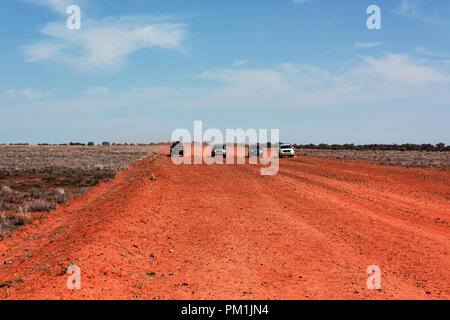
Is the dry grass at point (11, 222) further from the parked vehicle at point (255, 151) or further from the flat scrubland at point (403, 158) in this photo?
the parked vehicle at point (255, 151)

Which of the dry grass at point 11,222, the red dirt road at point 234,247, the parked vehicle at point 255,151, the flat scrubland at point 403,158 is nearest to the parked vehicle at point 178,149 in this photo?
the parked vehicle at point 255,151

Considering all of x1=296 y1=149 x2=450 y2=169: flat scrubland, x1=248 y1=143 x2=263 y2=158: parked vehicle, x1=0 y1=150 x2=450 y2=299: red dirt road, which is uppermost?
x1=248 y1=143 x2=263 y2=158: parked vehicle

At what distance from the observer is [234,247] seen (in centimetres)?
898

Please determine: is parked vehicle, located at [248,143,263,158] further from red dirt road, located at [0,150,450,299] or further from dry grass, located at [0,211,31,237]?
dry grass, located at [0,211,31,237]

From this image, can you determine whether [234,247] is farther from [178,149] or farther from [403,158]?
[403,158]

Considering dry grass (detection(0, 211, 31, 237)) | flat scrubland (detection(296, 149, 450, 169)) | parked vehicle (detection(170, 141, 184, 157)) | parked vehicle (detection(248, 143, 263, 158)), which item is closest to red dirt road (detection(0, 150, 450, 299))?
dry grass (detection(0, 211, 31, 237))

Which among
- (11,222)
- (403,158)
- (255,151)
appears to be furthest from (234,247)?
(403,158)

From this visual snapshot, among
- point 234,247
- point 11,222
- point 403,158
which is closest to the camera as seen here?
point 234,247

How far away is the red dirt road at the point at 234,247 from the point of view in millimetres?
6504

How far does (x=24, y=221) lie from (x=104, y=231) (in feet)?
14.9

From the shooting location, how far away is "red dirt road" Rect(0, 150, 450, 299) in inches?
256
